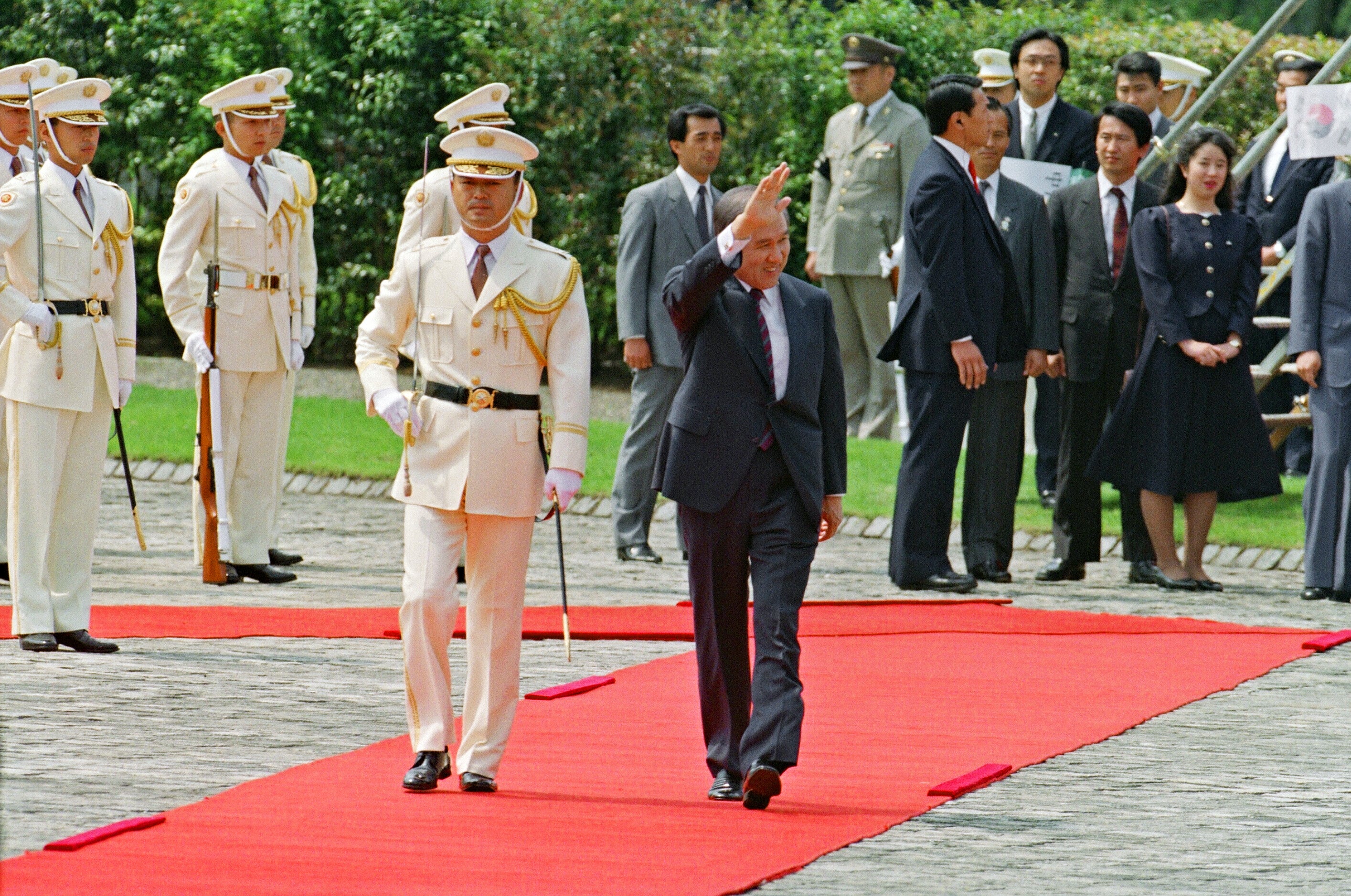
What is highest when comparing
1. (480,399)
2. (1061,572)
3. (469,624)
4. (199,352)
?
(480,399)

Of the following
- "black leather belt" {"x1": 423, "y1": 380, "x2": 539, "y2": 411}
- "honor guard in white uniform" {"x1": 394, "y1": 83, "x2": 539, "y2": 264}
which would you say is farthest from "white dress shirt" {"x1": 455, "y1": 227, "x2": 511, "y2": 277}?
"honor guard in white uniform" {"x1": 394, "y1": 83, "x2": 539, "y2": 264}

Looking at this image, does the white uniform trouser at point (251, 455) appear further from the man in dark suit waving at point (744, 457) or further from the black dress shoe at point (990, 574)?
the man in dark suit waving at point (744, 457)

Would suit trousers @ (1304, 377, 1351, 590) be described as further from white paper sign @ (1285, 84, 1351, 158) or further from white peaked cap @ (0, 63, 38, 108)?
white peaked cap @ (0, 63, 38, 108)

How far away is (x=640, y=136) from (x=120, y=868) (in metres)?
13.9

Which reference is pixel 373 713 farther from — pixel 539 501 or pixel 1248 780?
pixel 1248 780

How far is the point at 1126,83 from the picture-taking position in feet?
42.4

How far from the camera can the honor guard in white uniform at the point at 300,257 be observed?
1075 centimetres

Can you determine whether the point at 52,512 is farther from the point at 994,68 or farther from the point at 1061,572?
the point at 994,68

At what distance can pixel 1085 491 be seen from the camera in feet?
37.1

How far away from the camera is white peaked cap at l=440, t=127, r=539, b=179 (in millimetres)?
6383

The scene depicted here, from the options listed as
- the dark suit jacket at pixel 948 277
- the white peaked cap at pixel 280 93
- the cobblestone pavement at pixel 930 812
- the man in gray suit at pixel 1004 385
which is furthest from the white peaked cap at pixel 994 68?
the white peaked cap at pixel 280 93

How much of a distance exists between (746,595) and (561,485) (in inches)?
23.8

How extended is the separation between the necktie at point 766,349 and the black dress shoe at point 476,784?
46.9 inches

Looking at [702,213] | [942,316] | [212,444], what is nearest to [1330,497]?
Result: [942,316]
